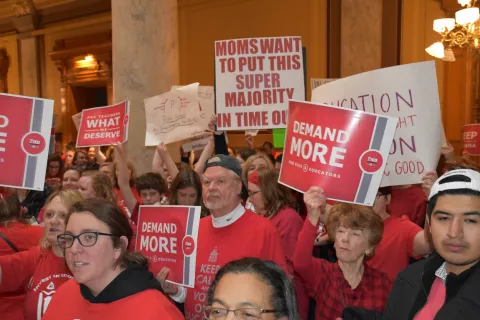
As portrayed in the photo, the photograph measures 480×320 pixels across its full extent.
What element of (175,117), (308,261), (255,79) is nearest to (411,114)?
(308,261)

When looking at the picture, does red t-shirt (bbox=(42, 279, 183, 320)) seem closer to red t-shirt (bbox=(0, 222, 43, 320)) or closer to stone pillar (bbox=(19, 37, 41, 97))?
red t-shirt (bbox=(0, 222, 43, 320))

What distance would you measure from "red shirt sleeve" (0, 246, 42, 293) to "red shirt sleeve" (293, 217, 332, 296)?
4.40ft

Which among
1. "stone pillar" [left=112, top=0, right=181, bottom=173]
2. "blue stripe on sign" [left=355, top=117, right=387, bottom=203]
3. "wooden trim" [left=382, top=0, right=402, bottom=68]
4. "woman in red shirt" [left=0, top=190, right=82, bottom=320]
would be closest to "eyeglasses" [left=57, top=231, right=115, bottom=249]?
"woman in red shirt" [left=0, top=190, right=82, bottom=320]

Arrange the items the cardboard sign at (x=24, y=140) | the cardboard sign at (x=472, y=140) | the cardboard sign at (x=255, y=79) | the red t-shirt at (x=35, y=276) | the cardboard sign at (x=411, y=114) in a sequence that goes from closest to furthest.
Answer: the red t-shirt at (x=35, y=276) < the cardboard sign at (x=411, y=114) < the cardboard sign at (x=24, y=140) < the cardboard sign at (x=255, y=79) < the cardboard sign at (x=472, y=140)

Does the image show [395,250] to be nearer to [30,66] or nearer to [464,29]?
[464,29]

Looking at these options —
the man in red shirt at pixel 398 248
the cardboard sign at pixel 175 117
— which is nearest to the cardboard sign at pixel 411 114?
the man in red shirt at pixel 398 248

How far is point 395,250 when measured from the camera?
3273 millimetres

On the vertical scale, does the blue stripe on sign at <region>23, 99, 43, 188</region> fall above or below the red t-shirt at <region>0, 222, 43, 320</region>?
above

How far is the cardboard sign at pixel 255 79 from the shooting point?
4562 mm

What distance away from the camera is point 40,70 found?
18000 millimetres

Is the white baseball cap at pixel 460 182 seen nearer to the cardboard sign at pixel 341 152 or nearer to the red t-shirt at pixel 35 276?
the cardboard sign at pixel 341 152

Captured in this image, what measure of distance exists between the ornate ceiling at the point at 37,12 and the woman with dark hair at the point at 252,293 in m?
15.1

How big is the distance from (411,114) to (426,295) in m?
1.59

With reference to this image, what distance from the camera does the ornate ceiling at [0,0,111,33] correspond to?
16141 millimetres
